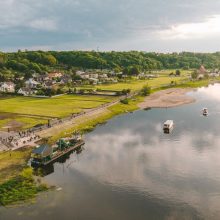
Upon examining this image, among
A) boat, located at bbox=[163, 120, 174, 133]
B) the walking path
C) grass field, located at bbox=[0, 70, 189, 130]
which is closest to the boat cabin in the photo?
the walking path

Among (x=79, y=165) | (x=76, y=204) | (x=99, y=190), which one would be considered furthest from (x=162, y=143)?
(x=76, y=204)

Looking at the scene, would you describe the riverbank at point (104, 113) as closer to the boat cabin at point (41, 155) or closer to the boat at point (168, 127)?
the boat cabin at point (41, 155)

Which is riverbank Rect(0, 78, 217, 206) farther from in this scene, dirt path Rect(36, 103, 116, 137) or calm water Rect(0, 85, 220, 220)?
calm water Rect(0, 85, 220, 220)

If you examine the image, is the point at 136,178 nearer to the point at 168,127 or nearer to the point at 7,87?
the point at 168,127

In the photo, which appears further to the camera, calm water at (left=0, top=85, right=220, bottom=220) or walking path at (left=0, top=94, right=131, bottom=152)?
walking path at (left=0, top=94, right=131, bottom=152)

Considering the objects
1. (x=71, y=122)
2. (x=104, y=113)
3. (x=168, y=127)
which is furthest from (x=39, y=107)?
(x=168, y=127)

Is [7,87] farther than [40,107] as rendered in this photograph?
Yes

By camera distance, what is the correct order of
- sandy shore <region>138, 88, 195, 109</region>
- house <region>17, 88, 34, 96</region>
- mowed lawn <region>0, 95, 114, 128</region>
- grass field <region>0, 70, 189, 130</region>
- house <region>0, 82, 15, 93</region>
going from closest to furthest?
grass field <region>0, 70, 189, 130</region> → mowed lawn <region>0, 95, 114, 128</region> → sandy shore <region>138, 88, 195, 109</region> → house <region>17, 88, 34, 96</region> → house <region>0, 82, 15, 93</region>
